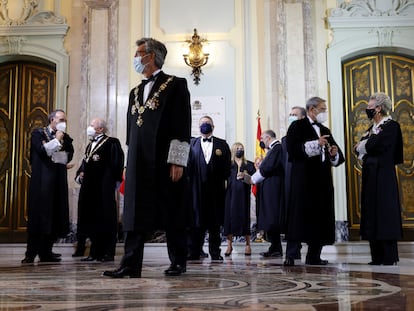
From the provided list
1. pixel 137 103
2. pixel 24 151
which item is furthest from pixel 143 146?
pixel 24 151

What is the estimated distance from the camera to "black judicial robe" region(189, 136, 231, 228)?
5441mm

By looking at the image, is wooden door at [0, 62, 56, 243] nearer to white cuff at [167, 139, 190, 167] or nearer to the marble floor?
the marble floor

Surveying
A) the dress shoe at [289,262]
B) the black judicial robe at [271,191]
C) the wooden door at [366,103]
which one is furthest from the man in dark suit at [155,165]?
the wooden door at [366,103]

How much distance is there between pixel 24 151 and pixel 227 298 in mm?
7128

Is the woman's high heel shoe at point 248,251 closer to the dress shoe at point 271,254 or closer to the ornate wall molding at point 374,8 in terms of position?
the dress shoe at point 271,254

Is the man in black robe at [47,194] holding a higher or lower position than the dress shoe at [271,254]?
higher

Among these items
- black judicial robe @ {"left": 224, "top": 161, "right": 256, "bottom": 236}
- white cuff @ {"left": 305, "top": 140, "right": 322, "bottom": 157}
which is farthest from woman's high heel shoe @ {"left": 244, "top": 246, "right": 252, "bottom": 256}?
white cuff @ {"left": 305, "top": 140, "right": 322, "bottom": 157}

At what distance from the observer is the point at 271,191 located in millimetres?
6410

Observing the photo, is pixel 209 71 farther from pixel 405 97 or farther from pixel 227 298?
pixel 227 298

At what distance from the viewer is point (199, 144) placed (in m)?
5.68

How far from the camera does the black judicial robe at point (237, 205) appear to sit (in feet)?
21.9

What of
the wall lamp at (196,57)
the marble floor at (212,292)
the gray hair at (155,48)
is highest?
the wall lamp at (196,57)

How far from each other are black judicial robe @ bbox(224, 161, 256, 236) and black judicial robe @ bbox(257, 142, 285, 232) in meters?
0.24

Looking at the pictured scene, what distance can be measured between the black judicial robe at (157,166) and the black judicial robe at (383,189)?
6.25 feet
